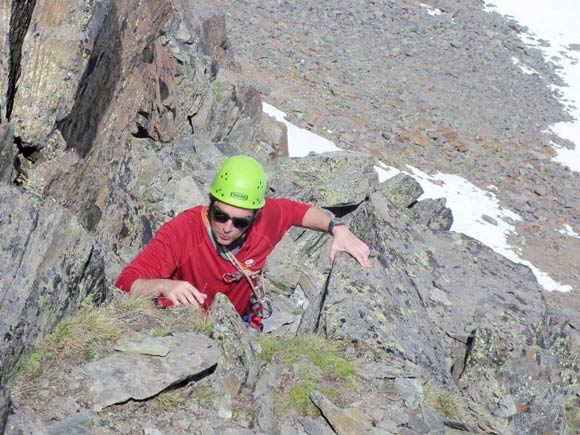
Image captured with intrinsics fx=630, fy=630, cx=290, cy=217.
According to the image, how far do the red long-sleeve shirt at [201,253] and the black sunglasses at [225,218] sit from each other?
28 centimetres

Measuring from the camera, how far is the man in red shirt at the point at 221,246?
6739mm

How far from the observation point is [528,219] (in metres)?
33.8

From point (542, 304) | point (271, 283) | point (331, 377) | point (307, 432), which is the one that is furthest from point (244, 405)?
point (542, 304)

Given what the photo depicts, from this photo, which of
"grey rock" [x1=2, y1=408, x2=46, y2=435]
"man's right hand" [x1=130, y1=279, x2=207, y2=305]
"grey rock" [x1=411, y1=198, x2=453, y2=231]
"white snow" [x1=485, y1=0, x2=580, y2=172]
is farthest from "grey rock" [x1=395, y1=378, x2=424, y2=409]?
"white snow" [x1=485, y1=0, x2=580, y2=172]

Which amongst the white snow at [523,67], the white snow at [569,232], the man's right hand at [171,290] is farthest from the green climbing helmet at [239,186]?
the white snow at [523,67]

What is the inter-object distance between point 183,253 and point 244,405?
201 centimetres

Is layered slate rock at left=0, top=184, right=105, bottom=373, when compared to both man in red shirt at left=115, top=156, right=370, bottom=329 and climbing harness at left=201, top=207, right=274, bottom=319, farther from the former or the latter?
climbing harness at left=201, top=207, right=274, bottom=319

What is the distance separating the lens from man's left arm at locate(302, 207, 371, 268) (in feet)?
27.2

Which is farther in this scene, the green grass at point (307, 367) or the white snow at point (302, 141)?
the white snow at point (302, 141)

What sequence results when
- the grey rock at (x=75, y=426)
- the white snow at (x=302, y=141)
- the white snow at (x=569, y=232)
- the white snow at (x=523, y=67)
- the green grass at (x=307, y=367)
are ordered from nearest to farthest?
1. the grey rock at (x=75, y=426)
2. the green grass at (x=307, y=367)
3. the white snow at (x=302, y=141)
4. the white snow at (x=569, y=232)
5. the white snow at (x=523, y=67)

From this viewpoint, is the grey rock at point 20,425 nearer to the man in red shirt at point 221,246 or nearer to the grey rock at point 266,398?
the man in red shirt at point 221,246

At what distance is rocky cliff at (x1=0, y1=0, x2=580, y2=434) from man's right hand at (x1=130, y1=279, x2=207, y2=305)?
16.1 inches

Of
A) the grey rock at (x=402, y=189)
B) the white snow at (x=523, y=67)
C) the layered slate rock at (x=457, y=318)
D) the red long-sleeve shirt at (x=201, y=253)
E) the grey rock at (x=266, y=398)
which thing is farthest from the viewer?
the white snow at (x=523, y=67)

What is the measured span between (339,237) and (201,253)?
1.96 metres
